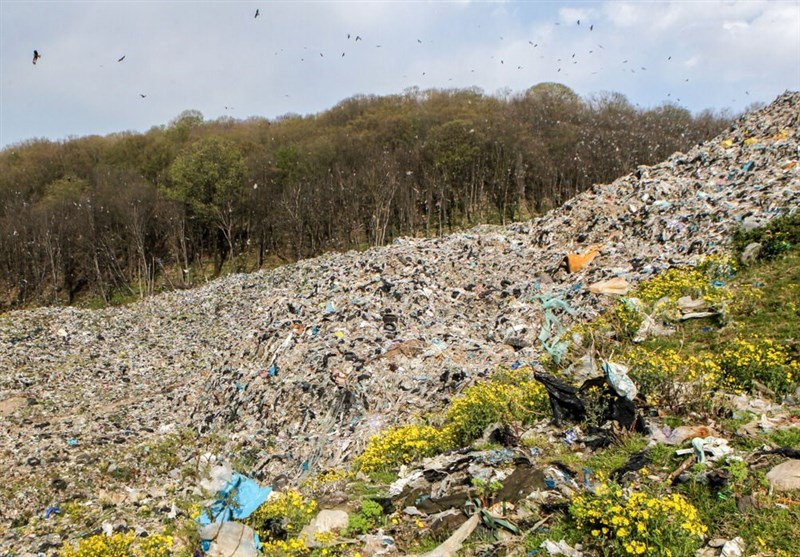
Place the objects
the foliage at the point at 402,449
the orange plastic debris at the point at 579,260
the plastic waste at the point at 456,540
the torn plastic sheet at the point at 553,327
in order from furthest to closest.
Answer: the orange plastic debris at the point at 579,260 → the torn plastic sheet at the point at 553,327 → the foliage at the point at 402,449 → the plastic waste at the point at 456,540

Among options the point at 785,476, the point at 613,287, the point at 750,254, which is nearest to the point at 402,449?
the point at 785,476

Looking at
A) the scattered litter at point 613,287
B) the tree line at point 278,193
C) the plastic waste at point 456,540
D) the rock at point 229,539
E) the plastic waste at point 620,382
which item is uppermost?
the tree line at point 278,193

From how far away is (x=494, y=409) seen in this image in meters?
6.17

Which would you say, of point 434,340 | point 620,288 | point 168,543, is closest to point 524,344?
point 434,340

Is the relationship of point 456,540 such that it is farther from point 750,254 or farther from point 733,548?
point 750,254

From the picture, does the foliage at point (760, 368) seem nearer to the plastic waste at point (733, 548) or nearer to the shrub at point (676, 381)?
the shrub at point (676, 381)

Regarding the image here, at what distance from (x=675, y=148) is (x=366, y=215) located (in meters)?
26.3

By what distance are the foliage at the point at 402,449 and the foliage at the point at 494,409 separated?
0.67 feet

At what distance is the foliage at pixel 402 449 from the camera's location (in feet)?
19.3

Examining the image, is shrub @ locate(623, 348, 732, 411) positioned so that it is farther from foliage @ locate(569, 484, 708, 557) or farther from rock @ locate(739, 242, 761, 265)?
rock @ locate(739, 242, 761, 265)

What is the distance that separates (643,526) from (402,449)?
306cm

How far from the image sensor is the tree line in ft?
126

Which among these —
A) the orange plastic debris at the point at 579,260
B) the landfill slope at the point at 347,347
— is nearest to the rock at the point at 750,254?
the landfill slope at the point at 347,347

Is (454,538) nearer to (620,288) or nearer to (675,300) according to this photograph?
(675,300)
